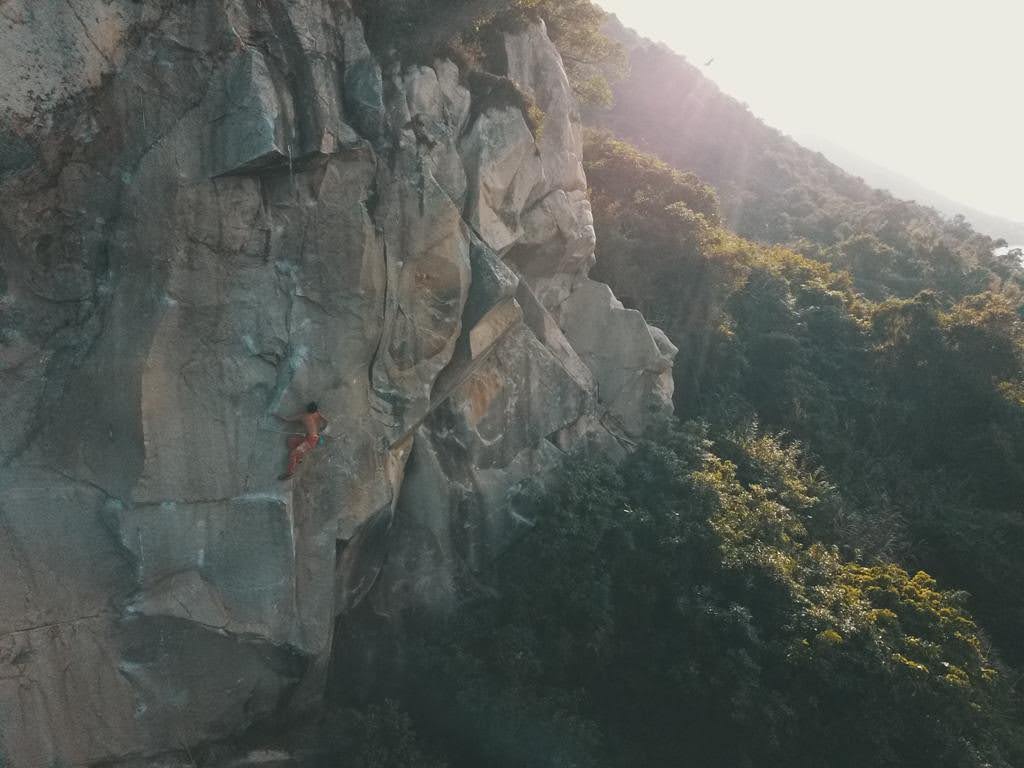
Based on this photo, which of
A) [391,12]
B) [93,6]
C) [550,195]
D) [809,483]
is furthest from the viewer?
[809,483]

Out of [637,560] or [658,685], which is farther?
[637,560]

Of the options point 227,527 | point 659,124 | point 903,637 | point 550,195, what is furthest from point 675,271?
point 659,124

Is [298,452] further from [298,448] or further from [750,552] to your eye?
[750,552]

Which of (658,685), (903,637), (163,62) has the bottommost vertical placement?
(658,685)

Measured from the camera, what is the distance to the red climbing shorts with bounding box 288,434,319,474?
31.4 ft

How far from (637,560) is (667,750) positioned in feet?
10.3

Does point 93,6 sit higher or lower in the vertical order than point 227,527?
higher

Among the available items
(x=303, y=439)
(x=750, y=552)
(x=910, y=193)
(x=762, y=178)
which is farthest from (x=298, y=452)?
(x=910, y=193)

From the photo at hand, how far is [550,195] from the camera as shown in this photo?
14672mm

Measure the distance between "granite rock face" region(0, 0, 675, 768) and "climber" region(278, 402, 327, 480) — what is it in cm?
19

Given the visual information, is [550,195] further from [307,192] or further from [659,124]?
[659,124]

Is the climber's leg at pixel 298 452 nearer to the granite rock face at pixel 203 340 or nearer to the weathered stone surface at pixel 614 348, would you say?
the granite rock face at pixel 203 340

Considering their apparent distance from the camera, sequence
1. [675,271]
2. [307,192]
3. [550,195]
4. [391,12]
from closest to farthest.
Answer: [307,192] < [391,12] < [550,195] < [675,271]

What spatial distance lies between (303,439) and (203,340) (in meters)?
1.84
